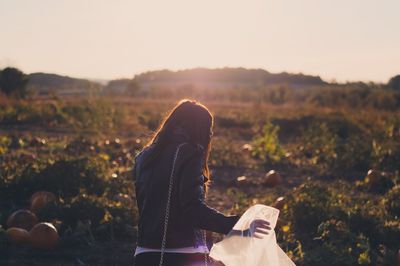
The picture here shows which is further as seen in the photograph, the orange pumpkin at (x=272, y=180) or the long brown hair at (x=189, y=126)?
the orange pumpkin at (x=272, y=180)

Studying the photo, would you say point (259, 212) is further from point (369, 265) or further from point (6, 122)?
point (6, 122)

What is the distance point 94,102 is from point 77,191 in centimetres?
1335

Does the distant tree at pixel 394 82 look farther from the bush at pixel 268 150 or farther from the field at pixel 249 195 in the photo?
the bush at pixel 268 150

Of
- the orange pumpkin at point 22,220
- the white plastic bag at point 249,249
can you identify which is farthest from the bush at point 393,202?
the white plastic bag at point 249,249

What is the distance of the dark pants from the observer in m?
3.45

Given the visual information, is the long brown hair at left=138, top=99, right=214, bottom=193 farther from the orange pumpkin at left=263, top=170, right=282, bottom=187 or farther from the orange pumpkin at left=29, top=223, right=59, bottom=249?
the orange pumpkin at left=263, top=170, right=282, bottom=187

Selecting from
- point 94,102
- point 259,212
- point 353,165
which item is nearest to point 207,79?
point 94,102

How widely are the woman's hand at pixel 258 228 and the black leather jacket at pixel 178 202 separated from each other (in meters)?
0.09

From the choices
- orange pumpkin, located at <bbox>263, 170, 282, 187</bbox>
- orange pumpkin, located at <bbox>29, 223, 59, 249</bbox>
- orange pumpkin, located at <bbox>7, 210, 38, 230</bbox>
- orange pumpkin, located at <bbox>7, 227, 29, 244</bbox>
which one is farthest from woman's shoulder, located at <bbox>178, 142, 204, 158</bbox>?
orange pumpkin, located at <bbox>263, 170, 282, 187</bbox>

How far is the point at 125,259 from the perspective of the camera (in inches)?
238

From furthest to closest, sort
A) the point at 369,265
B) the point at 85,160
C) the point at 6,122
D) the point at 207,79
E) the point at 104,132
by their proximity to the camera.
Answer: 1. the point at 207,79
2. the point at 6,122
3. the point at 104,132
4. the point at 85,160
5. the point at 369,265

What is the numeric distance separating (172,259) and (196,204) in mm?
390

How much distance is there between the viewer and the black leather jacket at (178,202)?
3264 mm

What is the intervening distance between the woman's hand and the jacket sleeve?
0.32 ft
